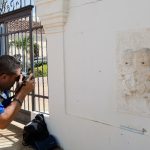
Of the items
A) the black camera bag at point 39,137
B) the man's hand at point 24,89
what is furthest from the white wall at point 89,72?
the man's hand at point 24,89

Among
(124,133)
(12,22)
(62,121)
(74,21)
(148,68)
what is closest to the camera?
(148,68)

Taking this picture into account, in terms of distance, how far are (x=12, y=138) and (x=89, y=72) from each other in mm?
2111

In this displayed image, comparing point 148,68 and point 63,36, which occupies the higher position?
point 63,36

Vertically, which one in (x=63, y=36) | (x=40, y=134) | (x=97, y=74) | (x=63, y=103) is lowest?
(x=40, y=134)

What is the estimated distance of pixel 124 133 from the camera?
4664 millimetres

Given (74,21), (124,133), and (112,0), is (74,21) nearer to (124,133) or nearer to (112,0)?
(112,0)

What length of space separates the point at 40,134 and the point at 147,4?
9.00ft

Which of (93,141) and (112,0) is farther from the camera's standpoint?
(93,141)

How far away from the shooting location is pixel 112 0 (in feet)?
15.5

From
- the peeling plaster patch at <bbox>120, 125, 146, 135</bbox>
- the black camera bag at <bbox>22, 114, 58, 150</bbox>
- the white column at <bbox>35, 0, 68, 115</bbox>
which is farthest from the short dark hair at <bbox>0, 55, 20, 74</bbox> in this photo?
the black camera bag at <bbox>22, 114, 58, 150</bbox>

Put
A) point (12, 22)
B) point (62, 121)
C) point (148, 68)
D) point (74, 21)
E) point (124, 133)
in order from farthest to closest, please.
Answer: point (12, 22)
point (62, 121)
point (74, 21)
point (124, 133)
point (148, 68)

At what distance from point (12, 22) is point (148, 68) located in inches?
172

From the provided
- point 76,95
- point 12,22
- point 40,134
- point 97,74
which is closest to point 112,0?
point 97,74

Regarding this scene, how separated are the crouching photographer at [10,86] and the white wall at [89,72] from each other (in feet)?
5.32
